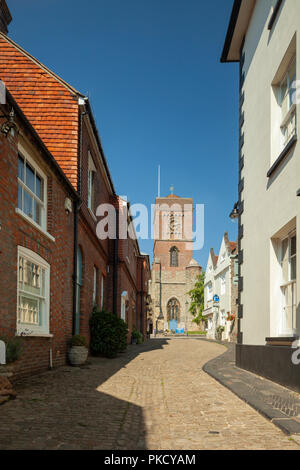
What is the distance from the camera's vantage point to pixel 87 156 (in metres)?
15.1

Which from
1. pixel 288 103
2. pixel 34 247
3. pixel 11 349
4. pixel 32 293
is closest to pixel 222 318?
pixel 32 293

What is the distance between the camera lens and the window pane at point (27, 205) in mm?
9398

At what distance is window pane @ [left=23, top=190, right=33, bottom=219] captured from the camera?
9398 millimetres

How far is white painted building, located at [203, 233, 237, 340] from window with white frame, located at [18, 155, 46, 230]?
21.7 meters

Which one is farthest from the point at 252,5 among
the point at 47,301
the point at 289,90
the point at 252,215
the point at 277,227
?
the point at 47,301

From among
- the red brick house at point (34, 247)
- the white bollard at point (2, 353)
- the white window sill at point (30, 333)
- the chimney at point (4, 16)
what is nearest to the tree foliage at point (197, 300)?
the chimney at point (4, 16)

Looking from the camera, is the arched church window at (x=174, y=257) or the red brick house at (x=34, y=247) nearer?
the red brick house at (x=34, y=247)

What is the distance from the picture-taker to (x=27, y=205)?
9531 mm

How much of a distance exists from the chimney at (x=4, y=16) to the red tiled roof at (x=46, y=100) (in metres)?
2.20

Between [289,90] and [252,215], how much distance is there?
309cm

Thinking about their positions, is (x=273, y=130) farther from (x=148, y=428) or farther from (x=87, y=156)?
(x=87, y=156)

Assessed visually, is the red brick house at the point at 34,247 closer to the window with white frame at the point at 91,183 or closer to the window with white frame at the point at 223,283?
the window with white frame at the point at 91,183

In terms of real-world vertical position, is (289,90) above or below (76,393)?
above
